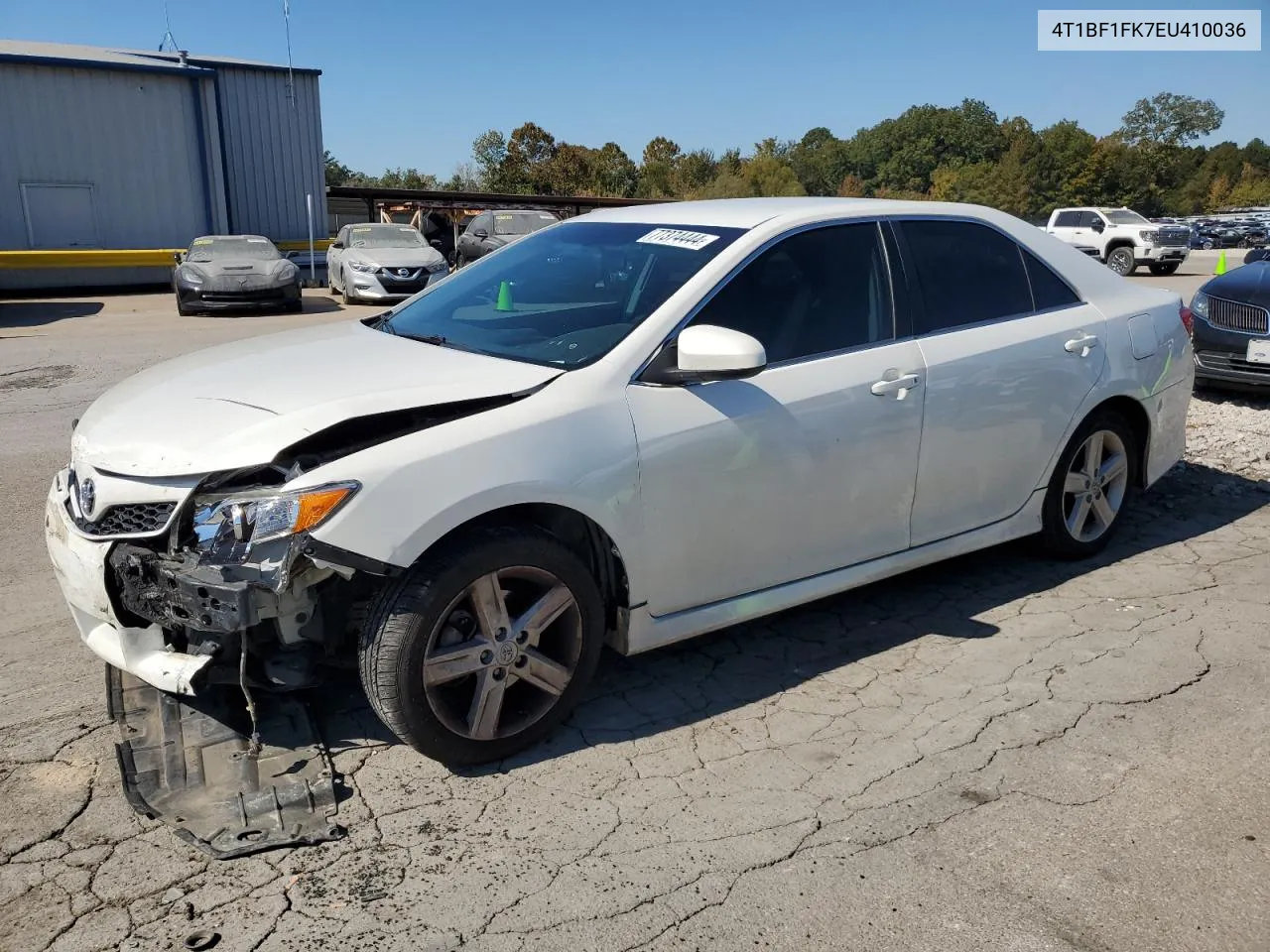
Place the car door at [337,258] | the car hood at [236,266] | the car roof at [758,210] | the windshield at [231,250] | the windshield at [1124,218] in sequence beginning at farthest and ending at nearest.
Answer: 1. the windshield at [1124,218]
2. the car door at [337,258]
3. the windshield at [231,250]
4. the car hood at [236,266]
5. the car roof at [758,210]

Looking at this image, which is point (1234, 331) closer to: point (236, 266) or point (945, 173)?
point (236, 266)

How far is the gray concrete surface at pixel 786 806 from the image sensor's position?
8.24 ft

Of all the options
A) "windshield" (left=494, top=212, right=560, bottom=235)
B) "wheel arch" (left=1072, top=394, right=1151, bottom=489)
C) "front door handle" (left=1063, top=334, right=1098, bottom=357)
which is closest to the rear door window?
"front door handle" (left=1063, top=334, right=1098, bottom=357)

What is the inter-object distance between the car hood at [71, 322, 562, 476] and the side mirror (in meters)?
0.38

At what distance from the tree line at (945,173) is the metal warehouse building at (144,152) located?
2664 cm

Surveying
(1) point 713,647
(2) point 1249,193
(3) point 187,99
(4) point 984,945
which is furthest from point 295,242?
(2) point 1249,193

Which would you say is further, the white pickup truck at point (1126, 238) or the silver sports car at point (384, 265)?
the white pickup truck at point (1126, 238)

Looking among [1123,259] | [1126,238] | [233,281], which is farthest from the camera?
[1123,259]

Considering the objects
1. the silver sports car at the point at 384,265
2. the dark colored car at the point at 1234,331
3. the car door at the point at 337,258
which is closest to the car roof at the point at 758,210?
the dark colored car at the point at 1234,331

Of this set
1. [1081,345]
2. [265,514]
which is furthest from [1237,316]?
Result: [265,514]

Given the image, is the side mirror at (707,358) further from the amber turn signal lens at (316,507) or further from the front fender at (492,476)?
the amber turn signal lens at (316,507)

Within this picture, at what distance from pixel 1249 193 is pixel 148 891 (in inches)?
3823

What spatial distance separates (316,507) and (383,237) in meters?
18.6

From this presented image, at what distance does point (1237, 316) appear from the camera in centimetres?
848
